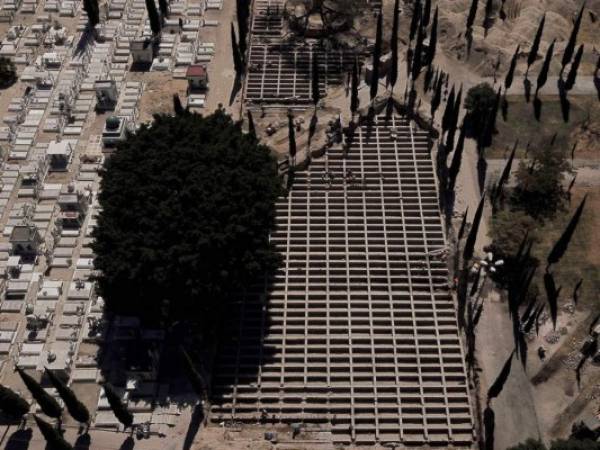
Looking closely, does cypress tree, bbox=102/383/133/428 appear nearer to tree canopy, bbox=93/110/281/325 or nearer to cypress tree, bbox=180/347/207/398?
cypress tree, bbox=180/347/207/398

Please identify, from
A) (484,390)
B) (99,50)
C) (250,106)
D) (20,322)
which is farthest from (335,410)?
(99,50)

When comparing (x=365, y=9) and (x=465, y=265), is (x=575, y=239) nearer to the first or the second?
(x=465, y=265)

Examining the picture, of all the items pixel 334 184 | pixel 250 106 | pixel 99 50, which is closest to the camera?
pixel 334 184

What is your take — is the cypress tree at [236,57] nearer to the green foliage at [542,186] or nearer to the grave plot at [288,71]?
the grave plot at [288,71]

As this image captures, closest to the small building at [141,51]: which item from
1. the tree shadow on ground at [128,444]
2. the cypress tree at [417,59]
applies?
the cypress tree at [417,59]

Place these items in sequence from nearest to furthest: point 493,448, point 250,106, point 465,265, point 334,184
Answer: point 493,448 < point 465,265 < point 334,184 < point 250,106

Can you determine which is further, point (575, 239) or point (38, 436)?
point (575, 239)

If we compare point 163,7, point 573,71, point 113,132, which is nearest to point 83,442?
point 113,132

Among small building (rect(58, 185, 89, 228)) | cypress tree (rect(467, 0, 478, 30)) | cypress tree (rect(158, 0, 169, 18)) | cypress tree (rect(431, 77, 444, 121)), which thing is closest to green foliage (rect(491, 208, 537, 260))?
cypress tree (rect(431, 77, 444, 121))
